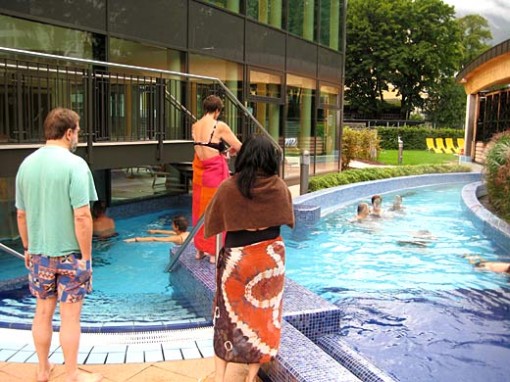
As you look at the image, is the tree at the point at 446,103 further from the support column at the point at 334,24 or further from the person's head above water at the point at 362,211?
the person's head above water at the point at 362,211

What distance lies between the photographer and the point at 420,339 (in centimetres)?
504

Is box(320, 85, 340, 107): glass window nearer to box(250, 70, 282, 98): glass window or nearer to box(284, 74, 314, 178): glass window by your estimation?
box(284, 74, 314, 178): glass window

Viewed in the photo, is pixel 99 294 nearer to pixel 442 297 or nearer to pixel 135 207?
pixel 442 297

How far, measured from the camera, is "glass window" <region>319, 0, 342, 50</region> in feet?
54.2

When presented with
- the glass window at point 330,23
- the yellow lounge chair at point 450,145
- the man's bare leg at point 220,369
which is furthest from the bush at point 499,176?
the yellow lounge chair at point 450,145

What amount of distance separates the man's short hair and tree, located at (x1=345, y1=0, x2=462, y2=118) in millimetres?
45502

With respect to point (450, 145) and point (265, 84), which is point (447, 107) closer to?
point (450, 145)

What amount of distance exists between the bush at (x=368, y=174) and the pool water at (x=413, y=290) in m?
2.15

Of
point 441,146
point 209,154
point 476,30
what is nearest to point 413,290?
point 209,154

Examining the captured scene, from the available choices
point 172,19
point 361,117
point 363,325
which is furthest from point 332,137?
point 361,117

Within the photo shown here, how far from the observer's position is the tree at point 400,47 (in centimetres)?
4603

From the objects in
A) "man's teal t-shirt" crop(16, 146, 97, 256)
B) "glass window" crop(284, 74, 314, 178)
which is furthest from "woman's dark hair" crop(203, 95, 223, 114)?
"glass window" crop(284, 74, 314, 178)

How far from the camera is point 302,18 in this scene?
15.3 metres

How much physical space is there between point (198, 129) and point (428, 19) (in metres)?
46.2
